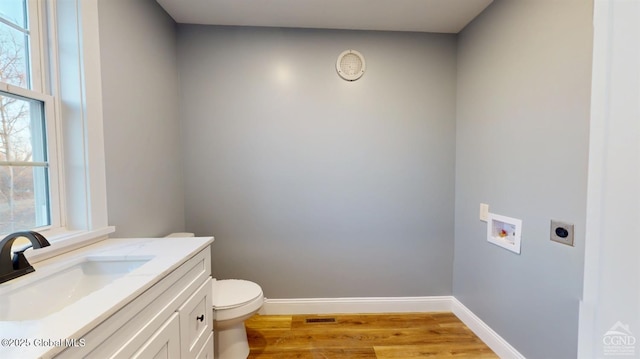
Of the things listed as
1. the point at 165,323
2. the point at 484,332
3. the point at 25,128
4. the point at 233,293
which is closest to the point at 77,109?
the point at 25,128

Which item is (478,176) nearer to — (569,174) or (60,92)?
(569,174)

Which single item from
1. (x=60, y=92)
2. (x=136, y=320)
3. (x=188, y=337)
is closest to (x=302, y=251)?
(x=188, y=337)

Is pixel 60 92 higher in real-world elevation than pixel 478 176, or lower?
higher

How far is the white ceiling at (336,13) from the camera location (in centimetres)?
172

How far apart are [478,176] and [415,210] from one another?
1.79 ft

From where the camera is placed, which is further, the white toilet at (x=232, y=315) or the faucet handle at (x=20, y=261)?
the white toilet at (x=232, y=315)

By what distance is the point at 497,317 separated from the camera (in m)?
1.70

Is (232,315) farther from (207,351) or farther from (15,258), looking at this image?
(15,258)

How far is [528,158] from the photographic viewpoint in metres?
1.44

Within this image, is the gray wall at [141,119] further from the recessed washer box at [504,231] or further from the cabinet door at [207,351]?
the recessed washer box at [504,231]

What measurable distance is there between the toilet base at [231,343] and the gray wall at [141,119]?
81 cm

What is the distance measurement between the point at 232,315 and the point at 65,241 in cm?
89

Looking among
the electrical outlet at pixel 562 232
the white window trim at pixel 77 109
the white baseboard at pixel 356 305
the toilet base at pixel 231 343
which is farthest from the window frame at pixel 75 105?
the electrical outlet at pixel 562 232

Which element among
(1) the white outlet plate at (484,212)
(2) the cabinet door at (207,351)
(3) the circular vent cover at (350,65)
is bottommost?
(2) the cabinet door at (207,351)
